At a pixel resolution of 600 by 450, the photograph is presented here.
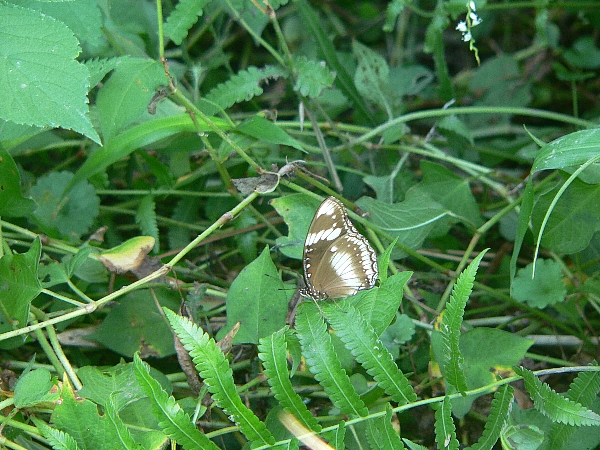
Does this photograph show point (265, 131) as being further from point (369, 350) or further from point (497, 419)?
point (497, 419)

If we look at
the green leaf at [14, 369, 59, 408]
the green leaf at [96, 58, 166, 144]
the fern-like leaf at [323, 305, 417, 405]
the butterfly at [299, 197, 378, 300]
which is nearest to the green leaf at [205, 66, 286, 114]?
the green leaf at [96, 58, 166, 144]

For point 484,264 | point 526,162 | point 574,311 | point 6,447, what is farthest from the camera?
point 526,162

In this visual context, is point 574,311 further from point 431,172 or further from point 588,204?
point 431,172

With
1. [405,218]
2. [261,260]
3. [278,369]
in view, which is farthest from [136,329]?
[405,218]

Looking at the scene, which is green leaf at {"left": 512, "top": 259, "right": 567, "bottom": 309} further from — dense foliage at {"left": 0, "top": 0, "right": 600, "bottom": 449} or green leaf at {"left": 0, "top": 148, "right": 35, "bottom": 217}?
green leaf at {"left": 0, "top": 148, "right": 35, "bottom": 217}

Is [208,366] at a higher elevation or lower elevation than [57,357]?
higher

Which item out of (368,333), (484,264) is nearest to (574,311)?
(484,264)

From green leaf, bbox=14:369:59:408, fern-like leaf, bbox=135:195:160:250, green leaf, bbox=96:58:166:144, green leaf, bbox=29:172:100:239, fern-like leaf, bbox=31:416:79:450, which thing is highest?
green leaf, bbox=96:58:166:144
